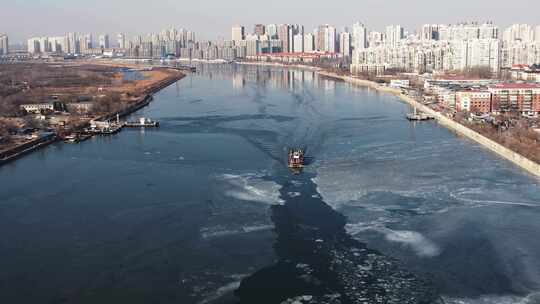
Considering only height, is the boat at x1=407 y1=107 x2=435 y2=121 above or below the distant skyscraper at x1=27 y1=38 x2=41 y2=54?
below

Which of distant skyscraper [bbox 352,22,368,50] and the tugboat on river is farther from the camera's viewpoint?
distant skyscraper [bbox 352,22,368,50]

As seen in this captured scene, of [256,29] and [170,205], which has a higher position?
[256,29]

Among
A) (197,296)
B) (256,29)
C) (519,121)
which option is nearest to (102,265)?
(197,296)

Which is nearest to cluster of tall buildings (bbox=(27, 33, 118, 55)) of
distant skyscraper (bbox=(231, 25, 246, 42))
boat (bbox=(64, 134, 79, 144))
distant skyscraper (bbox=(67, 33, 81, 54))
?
distant skyscraper (bbox=(67, 33, 81, 54))

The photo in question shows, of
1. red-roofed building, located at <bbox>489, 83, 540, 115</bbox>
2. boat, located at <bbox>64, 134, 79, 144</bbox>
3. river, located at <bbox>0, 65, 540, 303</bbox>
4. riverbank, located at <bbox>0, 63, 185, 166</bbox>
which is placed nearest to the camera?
river, located at <bbox>0, 65, 540, 303</bbox>

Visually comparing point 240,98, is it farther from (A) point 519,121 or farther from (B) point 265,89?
(A) point 519,121

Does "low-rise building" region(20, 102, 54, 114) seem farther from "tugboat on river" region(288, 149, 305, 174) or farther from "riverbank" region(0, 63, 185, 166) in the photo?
"tugboat on river" region(288, 149, 305, 174)

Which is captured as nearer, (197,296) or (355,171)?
(197,296)

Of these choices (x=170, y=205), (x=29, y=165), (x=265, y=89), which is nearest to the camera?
(x=170, y=205)
